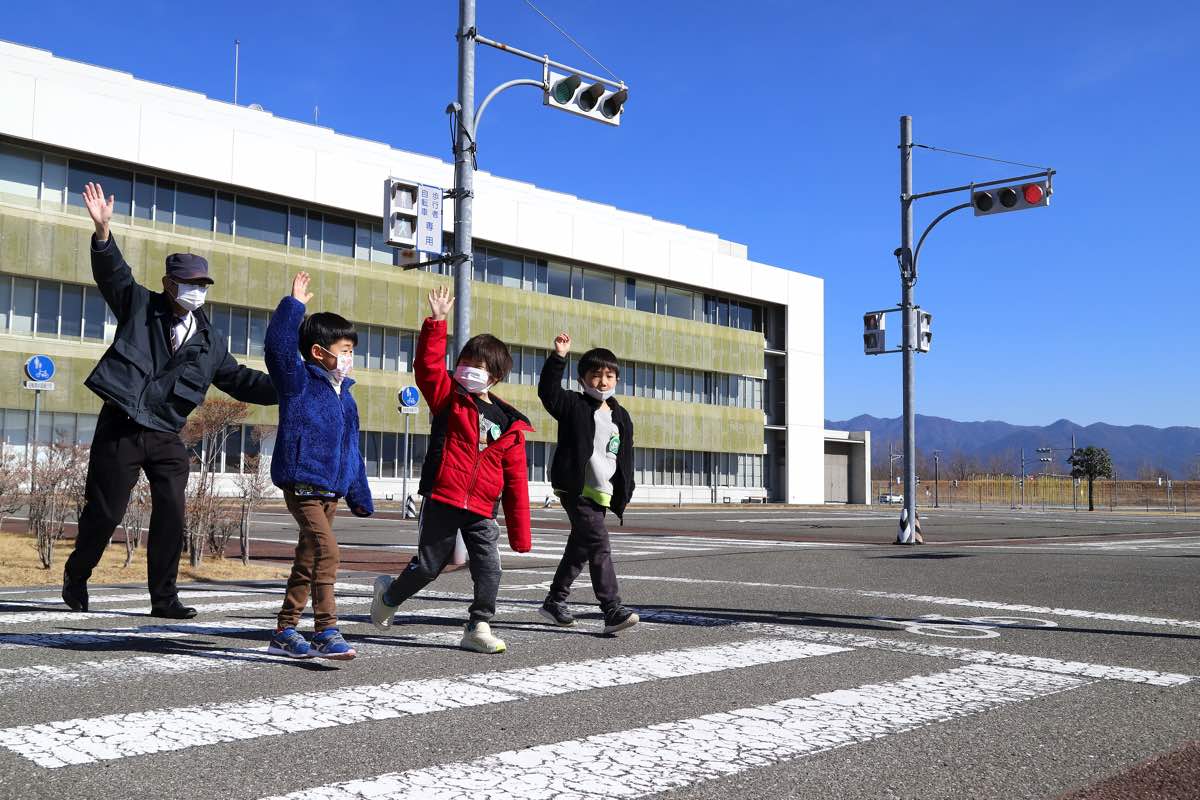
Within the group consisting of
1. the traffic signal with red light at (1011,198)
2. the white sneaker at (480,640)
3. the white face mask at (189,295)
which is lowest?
the white sneaker at (480,640)

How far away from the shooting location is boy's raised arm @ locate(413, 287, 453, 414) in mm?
6102

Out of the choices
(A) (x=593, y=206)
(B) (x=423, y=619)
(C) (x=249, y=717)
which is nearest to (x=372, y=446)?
(A) (x=593, y=206)

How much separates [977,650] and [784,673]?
4.96ft

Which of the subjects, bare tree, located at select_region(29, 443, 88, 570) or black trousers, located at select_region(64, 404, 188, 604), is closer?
black trousers, located at select_region(64, 404, 188, 604)

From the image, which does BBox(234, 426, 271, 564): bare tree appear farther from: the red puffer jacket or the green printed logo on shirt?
the green printed logo on shirt

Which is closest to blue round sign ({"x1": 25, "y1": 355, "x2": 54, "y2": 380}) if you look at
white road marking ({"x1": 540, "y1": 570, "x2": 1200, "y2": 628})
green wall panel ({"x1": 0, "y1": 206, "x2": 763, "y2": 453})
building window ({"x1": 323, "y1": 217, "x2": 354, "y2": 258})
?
white road marking ({"x1": 540, "y1": 570, "x2": 1200, "y2": 628})

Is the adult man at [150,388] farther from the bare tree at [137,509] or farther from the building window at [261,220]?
the building window at [261,220]

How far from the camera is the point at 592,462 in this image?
6922mm

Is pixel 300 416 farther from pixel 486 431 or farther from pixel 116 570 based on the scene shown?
Answer: pixel 116 570

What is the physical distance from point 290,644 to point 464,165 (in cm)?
672

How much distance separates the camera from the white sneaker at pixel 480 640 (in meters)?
5.96

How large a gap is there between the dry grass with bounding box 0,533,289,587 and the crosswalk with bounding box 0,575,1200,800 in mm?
3315

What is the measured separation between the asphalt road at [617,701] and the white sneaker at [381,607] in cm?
12

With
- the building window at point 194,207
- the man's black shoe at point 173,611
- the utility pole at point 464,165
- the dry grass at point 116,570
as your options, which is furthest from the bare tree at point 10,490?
the building window at point 194,207
